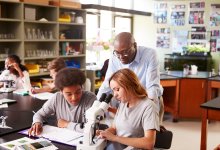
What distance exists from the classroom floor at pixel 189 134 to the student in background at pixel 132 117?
2207 mm

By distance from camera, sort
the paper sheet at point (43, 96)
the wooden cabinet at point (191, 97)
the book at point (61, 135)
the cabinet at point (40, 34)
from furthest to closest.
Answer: the wooden cabinet at point (191, 97) → the cabinet at point (40, 34) → the paper sheet at point (43, 96) → the book at point (61, 135)

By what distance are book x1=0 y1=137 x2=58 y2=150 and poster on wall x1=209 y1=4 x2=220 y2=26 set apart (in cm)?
600

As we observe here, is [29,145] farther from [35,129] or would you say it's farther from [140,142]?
[140,142]

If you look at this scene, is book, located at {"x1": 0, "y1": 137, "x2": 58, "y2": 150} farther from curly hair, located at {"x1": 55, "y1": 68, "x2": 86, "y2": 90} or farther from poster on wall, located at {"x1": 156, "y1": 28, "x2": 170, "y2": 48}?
poster on wall, located at {"x1": 156, "y1": 28, "x2": 170, "y2": 48}

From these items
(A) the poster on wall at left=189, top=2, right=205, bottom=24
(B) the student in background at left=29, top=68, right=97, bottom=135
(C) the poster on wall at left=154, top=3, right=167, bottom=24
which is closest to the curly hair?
(B) the student in background at left=29, top=68, right=97, bottom=135

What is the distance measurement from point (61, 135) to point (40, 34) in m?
3.58

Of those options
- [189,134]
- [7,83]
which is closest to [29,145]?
[7,83]

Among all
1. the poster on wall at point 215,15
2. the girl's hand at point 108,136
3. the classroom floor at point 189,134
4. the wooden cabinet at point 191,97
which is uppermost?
the poster on wall at point 215,15

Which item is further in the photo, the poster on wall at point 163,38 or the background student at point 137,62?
the poster on wall at point 163,38

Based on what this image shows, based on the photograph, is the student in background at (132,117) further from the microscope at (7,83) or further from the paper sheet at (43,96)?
the microscope at (7,83)

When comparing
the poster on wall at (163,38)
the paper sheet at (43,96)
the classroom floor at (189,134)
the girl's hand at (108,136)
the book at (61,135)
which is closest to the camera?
the girl's hand at (108,136)

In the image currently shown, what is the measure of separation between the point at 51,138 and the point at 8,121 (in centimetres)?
61

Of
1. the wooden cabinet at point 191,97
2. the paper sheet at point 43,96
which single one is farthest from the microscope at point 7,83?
the wooden cabinet at point 191,97

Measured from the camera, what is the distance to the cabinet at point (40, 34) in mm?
4805
